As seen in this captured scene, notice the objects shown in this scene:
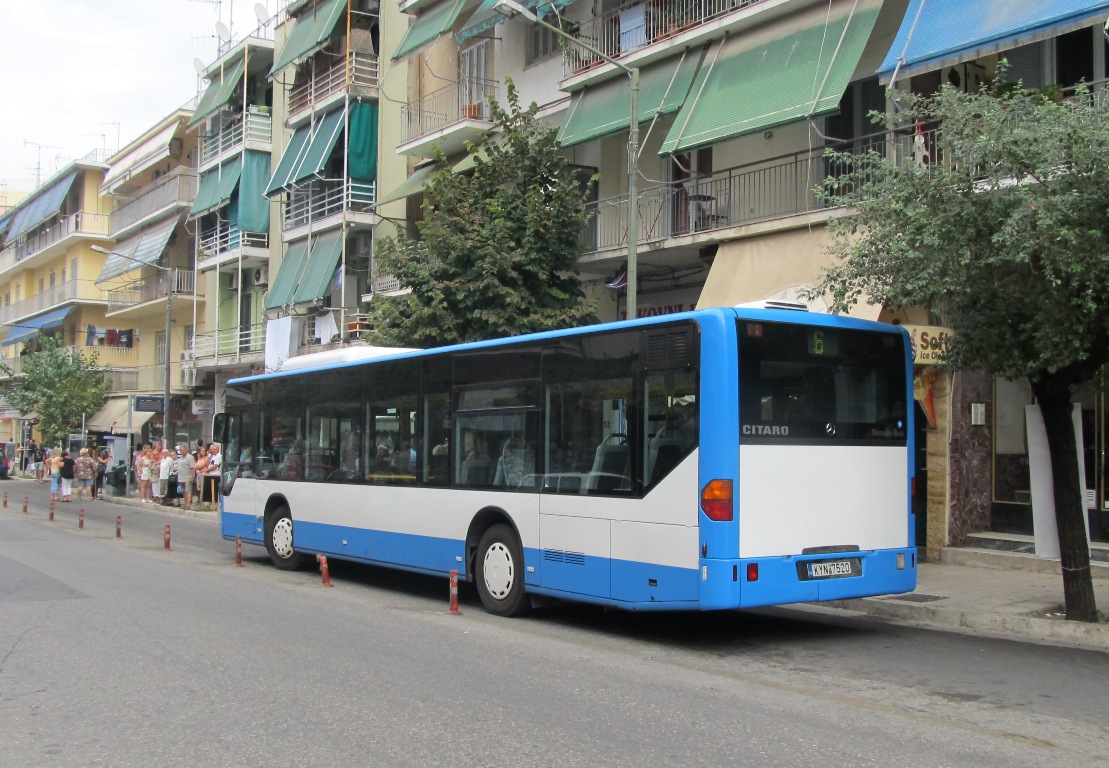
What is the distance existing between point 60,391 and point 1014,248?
4678cm

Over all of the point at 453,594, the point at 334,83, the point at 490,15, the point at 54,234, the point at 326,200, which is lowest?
the point at 453,594

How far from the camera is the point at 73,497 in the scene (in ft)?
131

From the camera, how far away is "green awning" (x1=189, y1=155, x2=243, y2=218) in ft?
127

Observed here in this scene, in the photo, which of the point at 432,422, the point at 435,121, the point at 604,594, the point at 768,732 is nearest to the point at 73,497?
the point at 435,121

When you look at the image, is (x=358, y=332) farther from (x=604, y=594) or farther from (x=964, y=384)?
(x=604, y=594)

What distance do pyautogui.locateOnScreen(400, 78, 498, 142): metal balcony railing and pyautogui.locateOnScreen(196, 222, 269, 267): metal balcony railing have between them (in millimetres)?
11479

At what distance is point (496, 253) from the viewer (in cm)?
1953

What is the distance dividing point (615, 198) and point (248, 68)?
23326 millimetres

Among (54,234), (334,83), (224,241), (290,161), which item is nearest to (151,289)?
(224,241)

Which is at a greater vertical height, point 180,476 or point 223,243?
point 223,243

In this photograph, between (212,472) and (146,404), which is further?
(146,404)

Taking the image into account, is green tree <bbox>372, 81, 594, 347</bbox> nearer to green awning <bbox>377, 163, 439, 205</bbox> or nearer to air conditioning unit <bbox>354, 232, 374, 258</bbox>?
green awning <bbox>377, 163, 439, 205</bbox>

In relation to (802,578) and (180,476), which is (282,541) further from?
(180,476)

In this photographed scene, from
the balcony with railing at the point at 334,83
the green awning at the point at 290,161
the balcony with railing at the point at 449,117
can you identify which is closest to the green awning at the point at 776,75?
the balcony with railing at the point at 449,117
